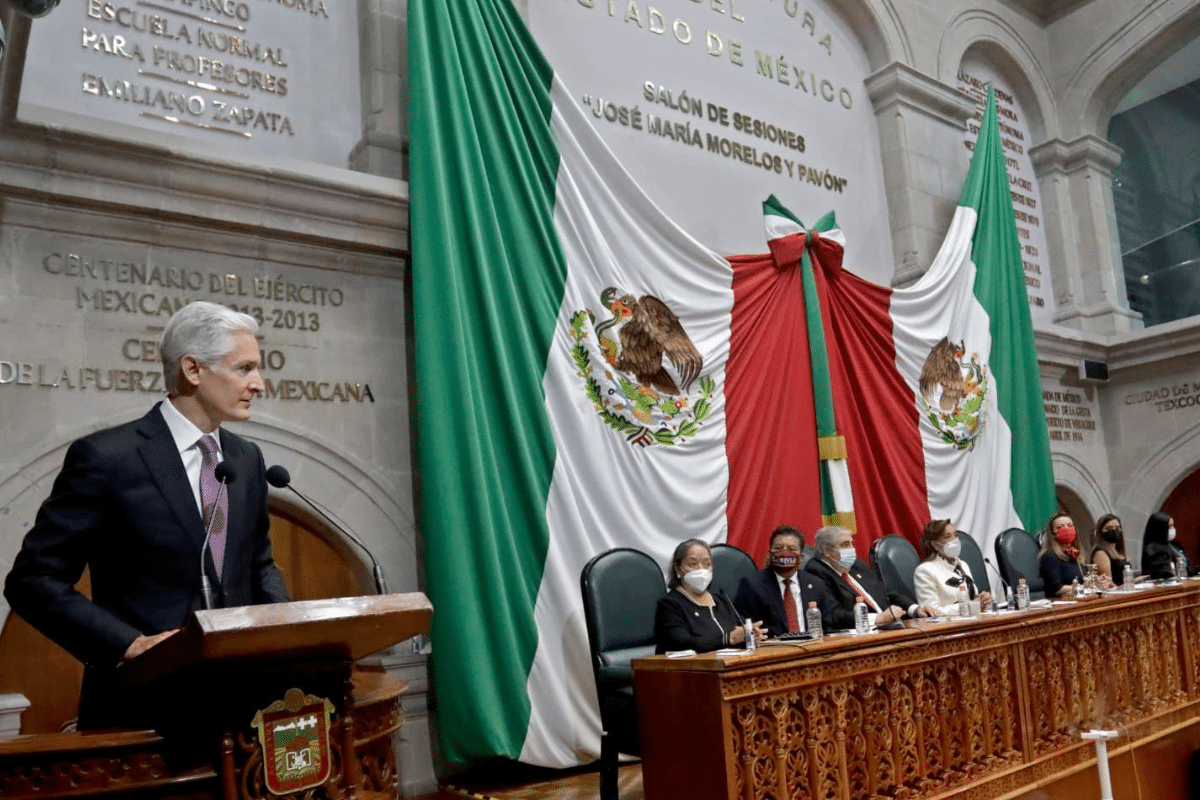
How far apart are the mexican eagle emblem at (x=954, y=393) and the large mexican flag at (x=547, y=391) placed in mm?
1364

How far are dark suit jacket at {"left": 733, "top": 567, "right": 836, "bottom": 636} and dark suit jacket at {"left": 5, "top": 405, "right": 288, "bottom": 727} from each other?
3106 mm

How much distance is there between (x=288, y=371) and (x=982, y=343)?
5479 mm

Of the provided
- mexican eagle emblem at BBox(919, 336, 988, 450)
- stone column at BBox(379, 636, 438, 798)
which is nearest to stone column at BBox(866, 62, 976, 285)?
mexican eagle emblem at BBox(919, 336, 988, 450)

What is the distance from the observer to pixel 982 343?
7.97m

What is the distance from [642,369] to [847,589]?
5.16 ft

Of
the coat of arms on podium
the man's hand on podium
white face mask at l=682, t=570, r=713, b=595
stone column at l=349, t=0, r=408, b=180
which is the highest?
stone column at l=349, t=0, r=408, b=180

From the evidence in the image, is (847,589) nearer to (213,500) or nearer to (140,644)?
(213,500)

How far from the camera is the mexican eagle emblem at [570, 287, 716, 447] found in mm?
5410

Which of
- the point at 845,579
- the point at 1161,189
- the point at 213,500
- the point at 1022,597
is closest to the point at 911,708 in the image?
the point at 1022,597

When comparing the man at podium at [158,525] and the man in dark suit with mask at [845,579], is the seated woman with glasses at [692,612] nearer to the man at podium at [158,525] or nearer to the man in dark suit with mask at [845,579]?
the man in dark suit with mask at [845,579]

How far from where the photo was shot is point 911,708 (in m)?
3.83

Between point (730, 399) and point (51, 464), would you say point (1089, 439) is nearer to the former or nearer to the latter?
point (730, 399)

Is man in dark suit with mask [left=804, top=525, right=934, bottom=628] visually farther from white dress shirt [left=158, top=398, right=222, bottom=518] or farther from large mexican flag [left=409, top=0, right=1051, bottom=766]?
white dress shirt [left=158, top=398, right=222, bottom=518]

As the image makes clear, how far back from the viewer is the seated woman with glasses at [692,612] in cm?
419
